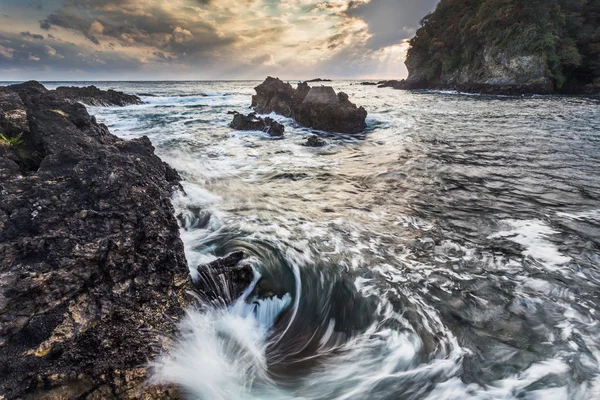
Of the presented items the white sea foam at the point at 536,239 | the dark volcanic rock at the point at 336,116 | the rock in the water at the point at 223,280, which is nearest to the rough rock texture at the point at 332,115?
the dark volcanic rock at the point at 336,116

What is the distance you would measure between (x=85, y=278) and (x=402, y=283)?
3791 mm

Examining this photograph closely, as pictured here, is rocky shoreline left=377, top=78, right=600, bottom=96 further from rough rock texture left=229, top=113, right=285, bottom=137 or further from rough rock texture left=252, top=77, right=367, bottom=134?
rough rock texture left=229, top=113, right=285, bottom=137

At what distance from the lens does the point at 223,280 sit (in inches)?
137

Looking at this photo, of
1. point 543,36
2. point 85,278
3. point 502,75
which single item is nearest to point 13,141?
point 85,278

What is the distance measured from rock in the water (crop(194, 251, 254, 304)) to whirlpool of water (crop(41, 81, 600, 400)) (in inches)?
5.2

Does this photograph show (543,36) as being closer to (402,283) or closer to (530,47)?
(530,47)

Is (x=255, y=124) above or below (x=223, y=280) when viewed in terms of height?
above

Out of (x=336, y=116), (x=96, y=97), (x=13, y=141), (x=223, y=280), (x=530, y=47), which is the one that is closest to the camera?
(x=223, y=280)

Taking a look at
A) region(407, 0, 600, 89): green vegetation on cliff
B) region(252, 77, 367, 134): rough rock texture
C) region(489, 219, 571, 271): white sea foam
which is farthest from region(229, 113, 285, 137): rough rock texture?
region(407, 0, 600, 89): green vegetation on cliff

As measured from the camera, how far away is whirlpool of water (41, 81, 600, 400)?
2758 mm

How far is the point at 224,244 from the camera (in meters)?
4.76

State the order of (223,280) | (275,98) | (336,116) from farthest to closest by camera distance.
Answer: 1. (275,98)
2. (336,116)
3. (223,280)

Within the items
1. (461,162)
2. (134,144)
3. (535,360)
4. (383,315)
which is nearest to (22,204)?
(134,144)

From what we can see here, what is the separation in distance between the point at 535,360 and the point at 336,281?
236 cm
